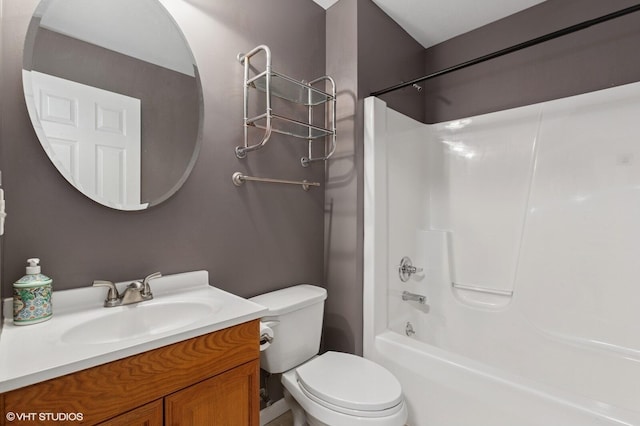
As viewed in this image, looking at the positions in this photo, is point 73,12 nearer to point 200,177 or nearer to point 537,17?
point 200,177

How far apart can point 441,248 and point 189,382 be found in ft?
6.11

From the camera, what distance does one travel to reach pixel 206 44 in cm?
139

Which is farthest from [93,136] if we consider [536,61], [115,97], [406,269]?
[536,61]

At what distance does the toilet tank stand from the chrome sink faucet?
485 mm

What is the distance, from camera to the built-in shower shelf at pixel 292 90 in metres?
1.51

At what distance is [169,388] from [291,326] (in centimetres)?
65

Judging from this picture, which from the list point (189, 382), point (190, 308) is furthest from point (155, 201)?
point (189, 382)

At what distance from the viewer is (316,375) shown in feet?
4.46

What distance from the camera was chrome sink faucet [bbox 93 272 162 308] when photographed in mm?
1063

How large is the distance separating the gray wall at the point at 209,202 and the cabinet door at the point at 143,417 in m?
0.52

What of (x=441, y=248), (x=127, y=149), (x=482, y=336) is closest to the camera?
(x=127, y=149)

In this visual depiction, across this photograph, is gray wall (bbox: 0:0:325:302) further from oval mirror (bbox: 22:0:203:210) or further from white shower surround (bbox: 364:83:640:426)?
white shower surround (bbox: 364:83:640:426)

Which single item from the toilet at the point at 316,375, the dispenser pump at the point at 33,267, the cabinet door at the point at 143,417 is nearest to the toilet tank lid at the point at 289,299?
the toilet at the point at 316,375

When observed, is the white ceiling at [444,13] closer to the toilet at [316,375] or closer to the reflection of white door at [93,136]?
the reflection of white door at [93,136]
